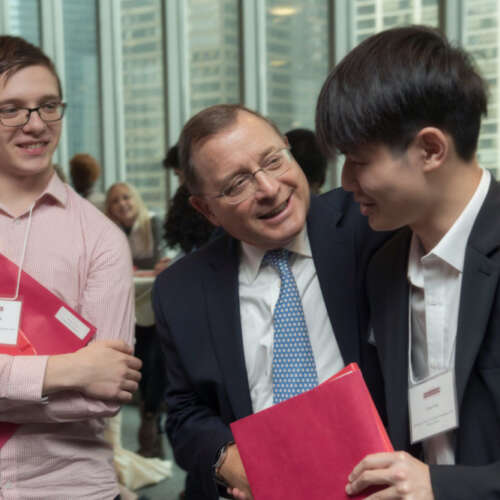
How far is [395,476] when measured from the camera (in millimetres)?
1068

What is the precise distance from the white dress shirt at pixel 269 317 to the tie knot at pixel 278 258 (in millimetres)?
13

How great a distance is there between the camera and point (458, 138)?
3.80 feet

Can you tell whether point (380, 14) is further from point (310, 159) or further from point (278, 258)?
point (278, 258)

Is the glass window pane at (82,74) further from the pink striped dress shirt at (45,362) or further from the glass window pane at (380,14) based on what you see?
the pink striped dress shirt at (45,362)

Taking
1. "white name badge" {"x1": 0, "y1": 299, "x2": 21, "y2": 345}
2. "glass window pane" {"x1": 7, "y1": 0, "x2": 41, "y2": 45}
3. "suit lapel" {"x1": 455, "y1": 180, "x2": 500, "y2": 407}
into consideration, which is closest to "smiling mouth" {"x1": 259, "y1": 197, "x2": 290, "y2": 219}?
"suit lapel" {"x1": 455, "y1": 180, "x2": 500, "y2": 407}

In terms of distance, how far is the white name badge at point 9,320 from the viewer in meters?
1.51

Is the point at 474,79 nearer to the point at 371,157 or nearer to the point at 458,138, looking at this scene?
the point at 458,138

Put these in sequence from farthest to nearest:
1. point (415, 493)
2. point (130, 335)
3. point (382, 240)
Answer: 1. point (130, 335)
2. point (382, 240)
3. point (415, 493)

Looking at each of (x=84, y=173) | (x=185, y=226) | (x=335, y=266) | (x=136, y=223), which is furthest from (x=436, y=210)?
(x=84, y=173)

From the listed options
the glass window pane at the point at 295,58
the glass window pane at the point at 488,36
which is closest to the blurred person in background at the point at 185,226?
the glass window pane at the point at 488,36

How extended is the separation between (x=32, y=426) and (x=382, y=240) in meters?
0.94

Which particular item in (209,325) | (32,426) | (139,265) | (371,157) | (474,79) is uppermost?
(474,79)

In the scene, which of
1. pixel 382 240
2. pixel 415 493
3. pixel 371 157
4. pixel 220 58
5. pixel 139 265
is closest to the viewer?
pixel 415 493

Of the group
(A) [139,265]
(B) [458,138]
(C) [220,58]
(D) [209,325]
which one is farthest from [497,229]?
(C) [220,58]
